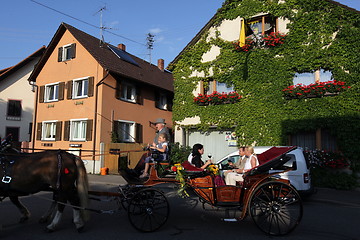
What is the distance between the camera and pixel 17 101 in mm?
26375

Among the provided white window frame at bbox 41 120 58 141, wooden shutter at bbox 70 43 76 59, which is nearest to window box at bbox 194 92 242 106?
wooden shutter at bbox 70 43 76 59

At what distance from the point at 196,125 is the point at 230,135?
184 cm

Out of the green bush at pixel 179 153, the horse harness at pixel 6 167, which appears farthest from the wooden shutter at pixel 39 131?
the horse harness at pixel 6 167

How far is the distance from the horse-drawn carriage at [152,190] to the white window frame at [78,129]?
11.5m

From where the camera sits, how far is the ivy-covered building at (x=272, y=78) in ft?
34.5

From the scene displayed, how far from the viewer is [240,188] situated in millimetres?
4945

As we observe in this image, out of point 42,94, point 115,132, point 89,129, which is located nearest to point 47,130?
point 42,94

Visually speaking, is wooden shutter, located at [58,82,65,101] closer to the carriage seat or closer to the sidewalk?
the carriage seat

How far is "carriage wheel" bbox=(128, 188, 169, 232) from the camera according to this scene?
4773 mm

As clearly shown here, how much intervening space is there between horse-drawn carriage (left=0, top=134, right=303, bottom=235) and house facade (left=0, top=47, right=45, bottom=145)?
24.3 m

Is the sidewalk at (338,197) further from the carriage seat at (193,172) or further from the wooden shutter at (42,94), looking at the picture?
the wooden shutter at (42,94)

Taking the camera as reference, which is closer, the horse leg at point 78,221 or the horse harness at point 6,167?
the horse harness at point 6,167

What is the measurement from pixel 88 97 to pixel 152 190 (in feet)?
41.4

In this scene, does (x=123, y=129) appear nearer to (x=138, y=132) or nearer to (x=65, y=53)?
(x=138, y=132)
